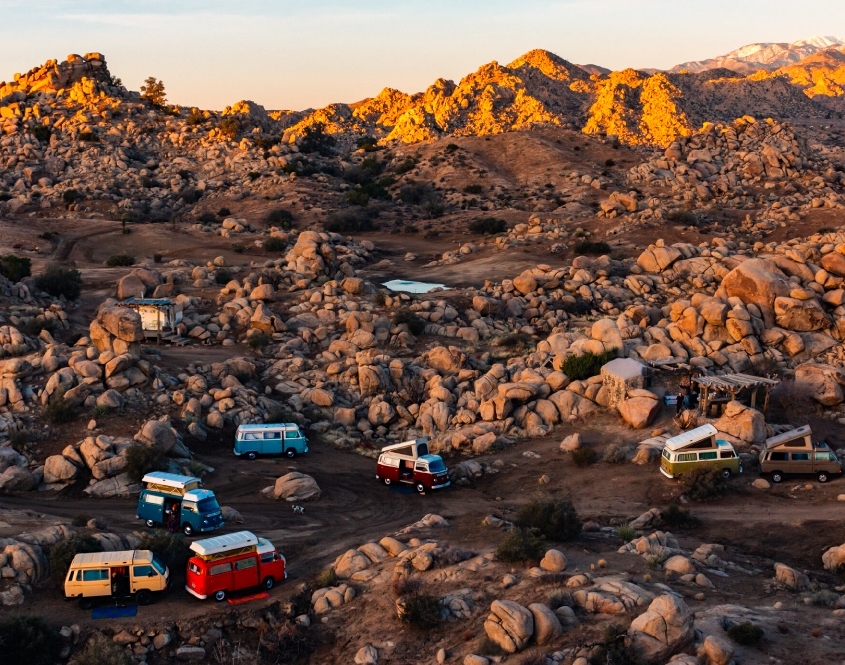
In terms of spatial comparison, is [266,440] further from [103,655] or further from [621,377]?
[103,655]

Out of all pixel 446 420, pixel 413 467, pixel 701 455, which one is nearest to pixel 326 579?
pixel 413 467

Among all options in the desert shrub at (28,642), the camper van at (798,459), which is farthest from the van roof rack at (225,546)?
the camper van at (798,459)

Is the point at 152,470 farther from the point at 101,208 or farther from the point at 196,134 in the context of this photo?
the point at 196,134

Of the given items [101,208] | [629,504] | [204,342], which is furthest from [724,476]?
[101,208]

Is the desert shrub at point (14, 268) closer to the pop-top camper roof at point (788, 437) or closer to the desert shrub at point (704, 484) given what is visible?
→ the desert shrub at point (704, 484)

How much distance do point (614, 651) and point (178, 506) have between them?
14952mm

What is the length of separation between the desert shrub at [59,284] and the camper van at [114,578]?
31320 millimetres

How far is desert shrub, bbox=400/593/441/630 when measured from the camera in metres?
20.8

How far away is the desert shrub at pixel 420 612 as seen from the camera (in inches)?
818

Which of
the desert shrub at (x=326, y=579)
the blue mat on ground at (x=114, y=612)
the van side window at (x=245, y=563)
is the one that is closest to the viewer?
the blue mat on ground at (x=114, y=612)

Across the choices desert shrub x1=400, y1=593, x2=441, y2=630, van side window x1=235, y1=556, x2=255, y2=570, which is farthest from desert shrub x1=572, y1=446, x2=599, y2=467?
van side window x1=235, y1=556, x2=255, y2=570

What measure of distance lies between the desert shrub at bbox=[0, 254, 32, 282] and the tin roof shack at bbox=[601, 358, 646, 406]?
3515 centimetres

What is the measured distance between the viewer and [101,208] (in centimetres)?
8119

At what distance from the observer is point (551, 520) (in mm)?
25375
